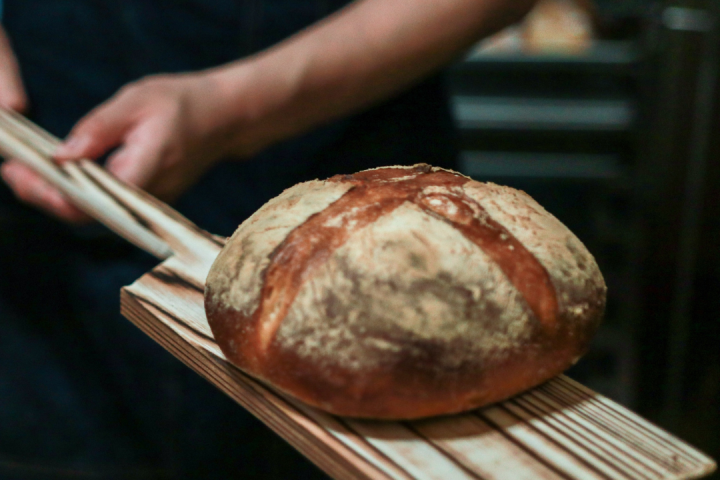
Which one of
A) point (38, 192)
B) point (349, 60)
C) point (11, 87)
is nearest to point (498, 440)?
point (349, 60)

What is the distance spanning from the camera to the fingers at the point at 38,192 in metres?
1.19

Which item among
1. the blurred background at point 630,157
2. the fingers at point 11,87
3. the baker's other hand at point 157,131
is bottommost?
the blurred background at point 630,157

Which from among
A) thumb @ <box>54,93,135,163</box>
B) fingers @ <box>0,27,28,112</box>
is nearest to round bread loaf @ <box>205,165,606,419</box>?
thumb @ <box>54,93,135,163</box>

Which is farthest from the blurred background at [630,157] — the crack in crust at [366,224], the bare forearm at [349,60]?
the crack in crust at [366,224]

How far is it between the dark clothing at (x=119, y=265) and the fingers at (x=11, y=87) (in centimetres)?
5

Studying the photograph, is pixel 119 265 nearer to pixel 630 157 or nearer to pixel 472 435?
pixel 472 435

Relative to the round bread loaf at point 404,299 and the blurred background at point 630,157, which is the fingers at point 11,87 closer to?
the round bread loaf at point 404,299

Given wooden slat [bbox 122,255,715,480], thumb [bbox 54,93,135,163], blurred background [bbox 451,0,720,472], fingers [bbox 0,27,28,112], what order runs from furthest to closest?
1. blurred background [bbox 451,0,720,472]
2. fingers [bbox 0,27,28,112]
3. thumb [bbox 54,93,135,163]
4. wooden slat [bbox 122,255,715,480]

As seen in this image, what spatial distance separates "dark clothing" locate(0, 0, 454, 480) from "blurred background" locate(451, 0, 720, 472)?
2.64ft

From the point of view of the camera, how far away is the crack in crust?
63 cm

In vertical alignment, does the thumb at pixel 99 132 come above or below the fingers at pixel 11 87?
below

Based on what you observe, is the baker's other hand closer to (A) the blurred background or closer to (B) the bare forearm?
(B) the bare forearm

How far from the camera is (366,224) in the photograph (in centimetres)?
65

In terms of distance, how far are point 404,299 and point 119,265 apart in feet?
3.36
